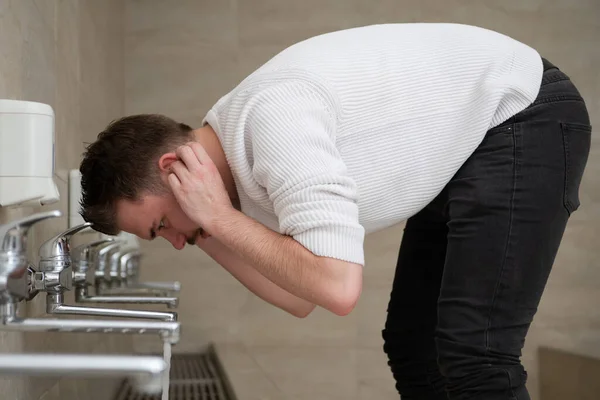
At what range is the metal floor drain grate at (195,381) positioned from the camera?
5.29 ft

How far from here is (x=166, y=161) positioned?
1052mm

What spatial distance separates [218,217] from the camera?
986 millimetres

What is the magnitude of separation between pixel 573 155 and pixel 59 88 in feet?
3.03

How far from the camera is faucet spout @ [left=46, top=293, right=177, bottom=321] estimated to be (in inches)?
36.4

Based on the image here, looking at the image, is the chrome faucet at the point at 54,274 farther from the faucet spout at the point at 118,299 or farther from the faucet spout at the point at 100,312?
the faucet spout at the point at 118,299

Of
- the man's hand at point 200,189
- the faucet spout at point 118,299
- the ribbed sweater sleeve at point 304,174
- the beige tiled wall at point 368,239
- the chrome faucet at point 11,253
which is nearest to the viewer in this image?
the chrome faucet at point 11,253

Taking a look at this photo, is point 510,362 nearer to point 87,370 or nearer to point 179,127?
point 179,127

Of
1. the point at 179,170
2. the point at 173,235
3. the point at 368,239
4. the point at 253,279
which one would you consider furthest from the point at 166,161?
the point at 368,239

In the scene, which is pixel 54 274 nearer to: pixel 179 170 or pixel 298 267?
pixel 179 170

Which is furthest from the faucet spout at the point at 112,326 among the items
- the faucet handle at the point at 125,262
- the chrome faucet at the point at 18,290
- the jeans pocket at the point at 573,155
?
the faucet handle at the point at 125,262

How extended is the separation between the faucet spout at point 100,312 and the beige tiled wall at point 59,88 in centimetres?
7

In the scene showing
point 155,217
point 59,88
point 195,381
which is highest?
point 59,88

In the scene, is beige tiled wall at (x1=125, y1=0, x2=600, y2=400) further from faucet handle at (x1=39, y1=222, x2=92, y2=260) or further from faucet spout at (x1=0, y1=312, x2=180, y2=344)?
faucet spout at (x1=0, y1=312, x2=180, y2=344)

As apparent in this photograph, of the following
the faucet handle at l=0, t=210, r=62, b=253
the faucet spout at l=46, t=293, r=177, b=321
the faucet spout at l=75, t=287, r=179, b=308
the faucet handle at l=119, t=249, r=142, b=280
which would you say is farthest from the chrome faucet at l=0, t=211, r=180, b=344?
the faucet handle at l=119, t=249, r=142, b=280
